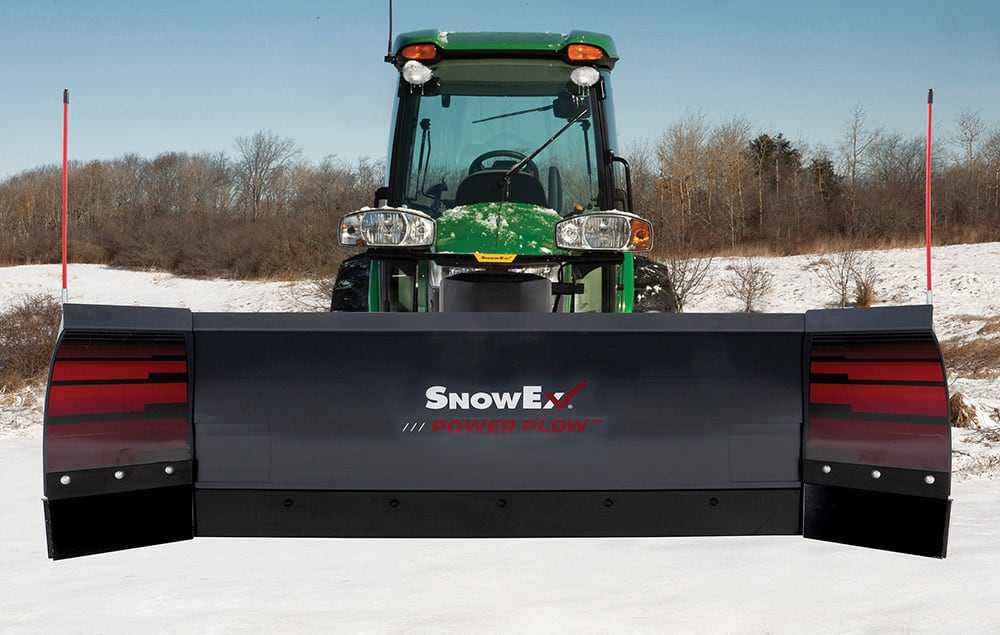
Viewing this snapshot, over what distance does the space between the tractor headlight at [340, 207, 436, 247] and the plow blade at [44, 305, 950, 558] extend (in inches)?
32.2

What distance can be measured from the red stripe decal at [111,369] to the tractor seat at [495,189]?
2.02m

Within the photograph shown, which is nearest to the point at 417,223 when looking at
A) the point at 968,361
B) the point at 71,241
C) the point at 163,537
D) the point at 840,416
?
the point at 163,537

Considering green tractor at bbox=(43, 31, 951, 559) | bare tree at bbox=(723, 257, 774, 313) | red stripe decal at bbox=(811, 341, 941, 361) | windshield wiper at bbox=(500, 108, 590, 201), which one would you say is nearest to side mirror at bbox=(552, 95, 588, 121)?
windshield wiper at bbox=(500, 108, 590, 201)

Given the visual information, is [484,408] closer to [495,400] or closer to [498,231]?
[495,400]

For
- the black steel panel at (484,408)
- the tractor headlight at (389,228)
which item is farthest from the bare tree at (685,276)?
the black steel panel at (484,408)

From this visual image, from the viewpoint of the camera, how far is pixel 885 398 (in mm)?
3631

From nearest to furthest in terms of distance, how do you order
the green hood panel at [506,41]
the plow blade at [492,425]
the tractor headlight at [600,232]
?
the plow blade at [492,425] < the tractor headlight at [600,232] < the green hood panel at [506,41]

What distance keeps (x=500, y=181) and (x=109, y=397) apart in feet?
7.36

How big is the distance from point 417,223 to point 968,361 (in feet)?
41.7

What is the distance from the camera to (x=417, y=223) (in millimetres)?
4441

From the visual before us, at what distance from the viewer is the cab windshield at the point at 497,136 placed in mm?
5191

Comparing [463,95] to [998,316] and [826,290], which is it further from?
[826,290]

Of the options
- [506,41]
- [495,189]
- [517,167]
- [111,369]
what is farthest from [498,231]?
[111,369]

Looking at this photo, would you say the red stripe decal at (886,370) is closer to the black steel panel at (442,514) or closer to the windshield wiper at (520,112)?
the black steel panel at (442,514)
